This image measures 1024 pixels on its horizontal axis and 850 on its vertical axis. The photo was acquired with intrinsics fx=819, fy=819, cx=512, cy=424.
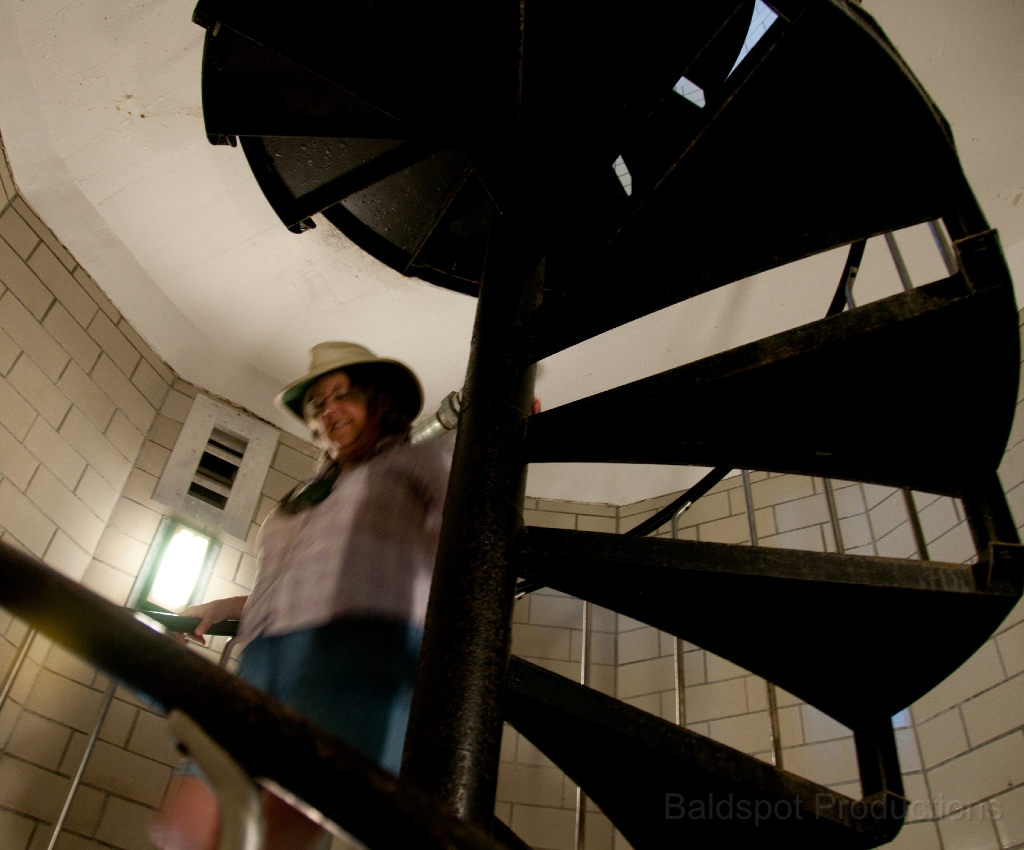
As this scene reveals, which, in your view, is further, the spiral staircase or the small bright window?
the small bright window

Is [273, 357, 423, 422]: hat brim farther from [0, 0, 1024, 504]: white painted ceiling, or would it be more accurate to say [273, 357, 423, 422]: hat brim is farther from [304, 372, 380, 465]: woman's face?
[0, 0, 1024, 504]: white painted ceiling

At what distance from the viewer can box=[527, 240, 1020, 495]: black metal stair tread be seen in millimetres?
1473

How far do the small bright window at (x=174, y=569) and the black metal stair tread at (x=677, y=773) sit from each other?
2.23 meters

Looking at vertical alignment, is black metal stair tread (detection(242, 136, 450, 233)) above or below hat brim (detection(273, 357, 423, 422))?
above

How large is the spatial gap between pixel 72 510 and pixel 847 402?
9.24 ft

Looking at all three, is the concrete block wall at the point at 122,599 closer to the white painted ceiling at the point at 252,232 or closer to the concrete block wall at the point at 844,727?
the concrete block wall at the point at 844,727

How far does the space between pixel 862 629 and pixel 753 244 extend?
→ 2.76 feet

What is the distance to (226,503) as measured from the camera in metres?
3.79

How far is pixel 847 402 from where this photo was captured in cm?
163

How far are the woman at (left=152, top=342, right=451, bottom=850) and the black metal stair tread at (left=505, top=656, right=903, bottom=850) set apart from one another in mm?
247

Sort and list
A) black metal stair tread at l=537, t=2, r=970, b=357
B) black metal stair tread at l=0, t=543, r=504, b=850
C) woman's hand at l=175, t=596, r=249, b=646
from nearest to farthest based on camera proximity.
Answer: black metal stair tread at l=0, t=543, r=504, b=850 → black metal stair tread at l=537, t=2, r=970, b=357 → woman's hand at l=175, t=596, r=249, b=646

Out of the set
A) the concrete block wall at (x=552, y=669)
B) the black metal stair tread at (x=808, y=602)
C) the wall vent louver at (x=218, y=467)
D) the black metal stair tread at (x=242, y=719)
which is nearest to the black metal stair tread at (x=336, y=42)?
the black metal stair tread at (x=808, y=602)

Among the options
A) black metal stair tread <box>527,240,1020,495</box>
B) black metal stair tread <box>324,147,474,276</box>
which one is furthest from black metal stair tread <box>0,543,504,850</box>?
black metal stair tread <box>324,147,474,276</box>

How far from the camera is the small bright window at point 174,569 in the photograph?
3.29m
